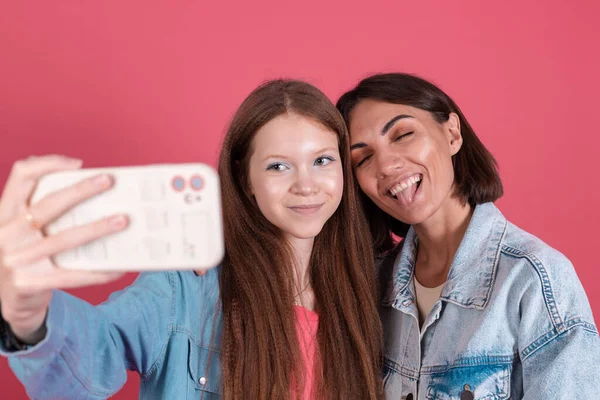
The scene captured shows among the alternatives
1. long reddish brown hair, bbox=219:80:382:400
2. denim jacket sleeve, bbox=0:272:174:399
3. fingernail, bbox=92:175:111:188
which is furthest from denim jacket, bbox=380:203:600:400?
fingernail, bbox=92:175:111:188

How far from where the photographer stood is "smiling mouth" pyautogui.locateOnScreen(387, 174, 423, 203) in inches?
70.4

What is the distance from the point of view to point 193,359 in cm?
157

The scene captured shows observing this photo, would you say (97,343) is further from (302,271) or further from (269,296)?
(302,271)

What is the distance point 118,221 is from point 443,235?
114 centimetres

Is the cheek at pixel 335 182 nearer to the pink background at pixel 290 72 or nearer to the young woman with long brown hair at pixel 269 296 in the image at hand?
the young woman with long brown hair at pixel 269 296

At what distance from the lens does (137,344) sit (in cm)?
141

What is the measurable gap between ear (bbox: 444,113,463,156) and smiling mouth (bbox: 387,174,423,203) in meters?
0.15

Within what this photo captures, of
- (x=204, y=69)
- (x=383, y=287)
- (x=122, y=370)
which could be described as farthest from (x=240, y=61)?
(x=122, y=370)

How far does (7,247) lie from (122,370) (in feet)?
1.62

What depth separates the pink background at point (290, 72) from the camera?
213 cm

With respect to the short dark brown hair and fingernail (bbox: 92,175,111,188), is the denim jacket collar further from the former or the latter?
fingernail (bbox: 92,175,111,188)

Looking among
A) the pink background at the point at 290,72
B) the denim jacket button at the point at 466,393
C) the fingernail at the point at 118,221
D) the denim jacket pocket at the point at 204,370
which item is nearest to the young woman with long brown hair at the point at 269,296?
the denim jacket pocket at the point at 204,370

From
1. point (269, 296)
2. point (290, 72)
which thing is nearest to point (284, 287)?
point (269, 296)

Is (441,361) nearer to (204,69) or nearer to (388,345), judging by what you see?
(388,345)
